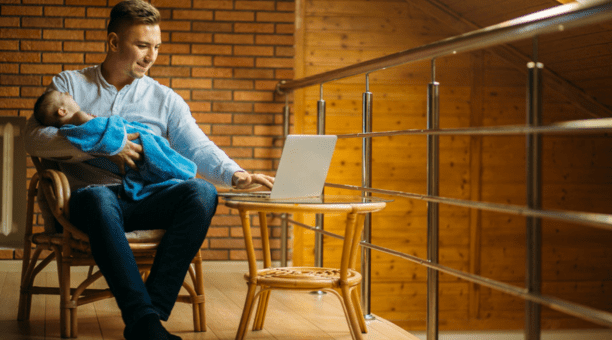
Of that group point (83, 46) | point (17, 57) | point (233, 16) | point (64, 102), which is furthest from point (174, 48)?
point (64, 102)

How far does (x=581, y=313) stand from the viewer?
1194 mm

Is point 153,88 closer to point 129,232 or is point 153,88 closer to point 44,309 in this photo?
point 129,232

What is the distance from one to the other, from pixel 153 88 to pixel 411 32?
2.38m

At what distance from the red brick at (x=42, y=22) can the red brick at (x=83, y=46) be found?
11 cm

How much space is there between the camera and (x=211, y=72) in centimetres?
347

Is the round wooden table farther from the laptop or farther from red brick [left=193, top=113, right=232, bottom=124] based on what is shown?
red brick [left=193, top=113, right=232, bottom=124]

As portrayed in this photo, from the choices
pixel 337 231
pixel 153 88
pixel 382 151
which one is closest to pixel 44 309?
pixel 153 88

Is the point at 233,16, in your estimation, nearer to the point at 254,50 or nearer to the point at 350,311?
the point at 254,50

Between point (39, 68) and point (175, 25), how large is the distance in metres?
0.75

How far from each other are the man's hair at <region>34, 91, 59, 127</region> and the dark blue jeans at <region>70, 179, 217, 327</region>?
238 mm

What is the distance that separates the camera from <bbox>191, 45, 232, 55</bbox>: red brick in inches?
136

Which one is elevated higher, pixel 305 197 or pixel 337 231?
pixel 305 197

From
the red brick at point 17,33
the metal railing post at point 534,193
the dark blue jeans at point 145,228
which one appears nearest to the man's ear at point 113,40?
the dark blue jeans at point 145,228

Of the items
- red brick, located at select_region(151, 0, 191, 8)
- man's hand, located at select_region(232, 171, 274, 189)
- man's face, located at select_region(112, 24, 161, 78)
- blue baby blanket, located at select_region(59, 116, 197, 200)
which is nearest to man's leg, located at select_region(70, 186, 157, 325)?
blue baby blanket, located at select_region(59, 116, 197, 200)
